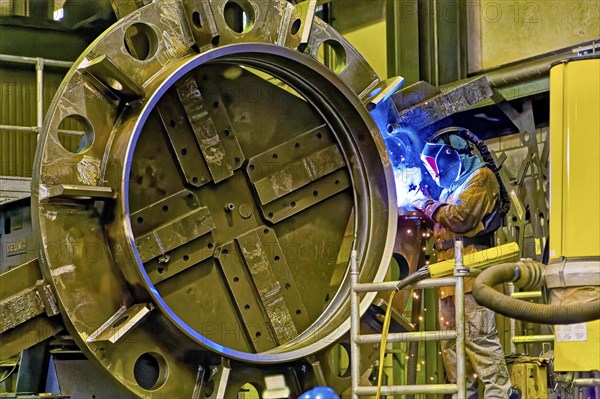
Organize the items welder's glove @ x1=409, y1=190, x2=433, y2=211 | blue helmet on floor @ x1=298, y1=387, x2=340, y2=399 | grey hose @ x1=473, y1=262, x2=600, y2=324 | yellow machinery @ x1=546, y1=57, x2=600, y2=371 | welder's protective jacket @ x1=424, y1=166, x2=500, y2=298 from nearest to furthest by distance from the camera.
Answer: grey hose @ x1=473, y1=262, x2=600, y2=324 < yellow machinery @ x1=546, y1=57, x2=600, y2=371 < blue helmet on floor @ x1=298, y1=387, x2=340, y2=399 < welder's protective jacket @ x1=424, y1=166, x2=500, y2=298 < welder's glove @ x1=409, y1=190, x2=433, y2=211

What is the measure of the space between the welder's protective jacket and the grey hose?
253 centimetres

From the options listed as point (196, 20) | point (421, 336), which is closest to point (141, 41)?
point (196, 20)

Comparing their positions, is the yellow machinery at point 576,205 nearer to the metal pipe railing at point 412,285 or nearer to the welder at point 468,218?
the metal pipe railing at point 412,285

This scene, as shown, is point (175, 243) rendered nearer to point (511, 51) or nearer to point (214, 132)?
point (214, 132)

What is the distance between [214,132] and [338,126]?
35.0 inches

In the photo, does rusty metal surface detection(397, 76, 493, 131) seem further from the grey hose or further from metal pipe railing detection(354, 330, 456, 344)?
the grey hose

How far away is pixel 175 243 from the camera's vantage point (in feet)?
20.1

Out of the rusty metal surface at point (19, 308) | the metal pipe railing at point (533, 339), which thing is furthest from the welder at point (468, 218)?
the rusty metal surface at point (19, 308)

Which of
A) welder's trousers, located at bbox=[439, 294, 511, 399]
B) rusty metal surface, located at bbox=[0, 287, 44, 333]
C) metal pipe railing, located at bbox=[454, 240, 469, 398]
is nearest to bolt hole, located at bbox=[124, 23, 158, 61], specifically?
rusty metal surface, located at bbox=[0, 287, 44, 333]

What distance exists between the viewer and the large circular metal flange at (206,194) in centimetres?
564

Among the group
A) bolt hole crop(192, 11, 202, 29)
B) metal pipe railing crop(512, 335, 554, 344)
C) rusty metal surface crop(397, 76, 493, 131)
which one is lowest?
metal pipe railing crop(512, 335, 554, 344)

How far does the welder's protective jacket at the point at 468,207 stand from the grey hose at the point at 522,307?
2526 millimetres

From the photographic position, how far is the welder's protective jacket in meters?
6.67

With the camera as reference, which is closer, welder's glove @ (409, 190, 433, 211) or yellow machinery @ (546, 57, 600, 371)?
yellow machinery @ (546, 57, 600, 371)
